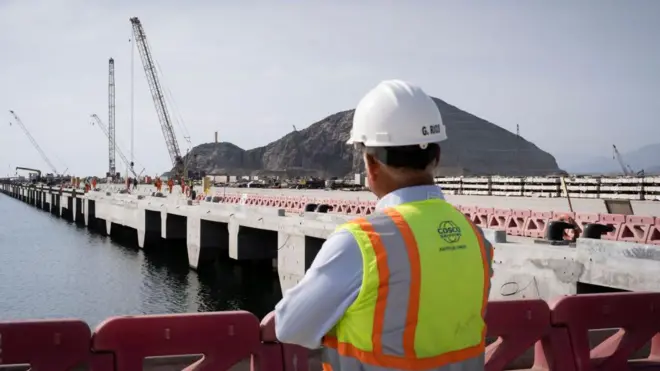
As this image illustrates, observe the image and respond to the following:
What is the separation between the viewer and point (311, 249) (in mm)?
23766

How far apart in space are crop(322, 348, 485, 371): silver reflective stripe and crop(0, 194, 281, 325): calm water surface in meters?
23.8

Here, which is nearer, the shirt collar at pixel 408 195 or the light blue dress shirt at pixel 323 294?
the light blue dress shirt at pixel 323 294

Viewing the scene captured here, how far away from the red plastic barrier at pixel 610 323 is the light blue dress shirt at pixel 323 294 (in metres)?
4.62

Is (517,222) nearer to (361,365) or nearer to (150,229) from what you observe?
(361,365)

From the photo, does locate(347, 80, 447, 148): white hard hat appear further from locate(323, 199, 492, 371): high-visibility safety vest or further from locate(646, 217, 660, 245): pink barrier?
locate(646, 217, 660, 245): pink barrier

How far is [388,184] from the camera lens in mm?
2479

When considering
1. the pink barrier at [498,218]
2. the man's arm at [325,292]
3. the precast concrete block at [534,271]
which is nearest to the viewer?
the man's arm at [325,292]

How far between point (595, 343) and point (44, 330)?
231 inches

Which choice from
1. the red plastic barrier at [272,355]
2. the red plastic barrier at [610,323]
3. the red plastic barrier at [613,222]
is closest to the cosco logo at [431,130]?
the red plastic barrier at [272,355]

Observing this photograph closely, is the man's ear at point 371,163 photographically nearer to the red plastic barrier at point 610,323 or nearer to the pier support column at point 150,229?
the red plastic barrier at point 610,323

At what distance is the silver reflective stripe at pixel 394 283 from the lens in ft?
7.30

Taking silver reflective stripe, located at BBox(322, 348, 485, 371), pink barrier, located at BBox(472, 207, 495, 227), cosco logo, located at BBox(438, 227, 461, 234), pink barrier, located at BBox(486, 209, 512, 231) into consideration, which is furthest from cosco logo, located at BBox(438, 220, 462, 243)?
pink barrier, located at BBox(472, 207, 495, 227)

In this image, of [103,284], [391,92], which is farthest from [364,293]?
[103,284]

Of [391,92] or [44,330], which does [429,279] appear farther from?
[44,330]
